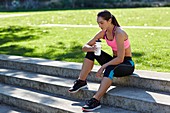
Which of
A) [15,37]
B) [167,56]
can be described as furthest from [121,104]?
[15,37]

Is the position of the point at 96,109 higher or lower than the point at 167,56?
lower

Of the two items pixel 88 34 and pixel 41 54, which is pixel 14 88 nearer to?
pixel 41 54

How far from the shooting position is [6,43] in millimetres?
8328

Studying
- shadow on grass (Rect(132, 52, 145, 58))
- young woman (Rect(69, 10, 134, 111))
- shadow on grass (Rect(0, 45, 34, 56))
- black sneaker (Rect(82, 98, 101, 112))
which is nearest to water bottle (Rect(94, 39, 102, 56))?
young woman (Rect(69, 10, 134, 111))

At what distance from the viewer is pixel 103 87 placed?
164 inches

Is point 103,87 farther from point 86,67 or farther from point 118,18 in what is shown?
point 118,18

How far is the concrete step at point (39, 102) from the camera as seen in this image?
14.2 ft

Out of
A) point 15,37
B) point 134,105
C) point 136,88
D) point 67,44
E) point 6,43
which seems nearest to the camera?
point 134,105

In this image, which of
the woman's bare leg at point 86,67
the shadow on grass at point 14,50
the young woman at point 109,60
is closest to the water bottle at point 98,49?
the young woman at point 109,60

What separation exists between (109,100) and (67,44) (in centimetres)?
338

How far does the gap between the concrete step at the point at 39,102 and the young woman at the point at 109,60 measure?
19 cm

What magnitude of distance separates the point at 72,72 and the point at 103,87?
1.12 m

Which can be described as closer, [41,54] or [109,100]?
[109,100]

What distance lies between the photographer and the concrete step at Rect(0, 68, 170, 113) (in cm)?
398
